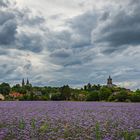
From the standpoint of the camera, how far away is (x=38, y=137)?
9008 mm

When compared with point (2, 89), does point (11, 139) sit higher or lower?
lower

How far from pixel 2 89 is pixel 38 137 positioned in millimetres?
116810

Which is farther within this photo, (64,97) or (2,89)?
(2,89)

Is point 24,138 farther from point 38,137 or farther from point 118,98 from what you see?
point 118,98

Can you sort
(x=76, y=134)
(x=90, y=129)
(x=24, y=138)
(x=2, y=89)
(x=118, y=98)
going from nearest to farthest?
(x=24, y=138)
(x=76, y=134)
(x=90, y=129)
(x=118, y=98)
(x=2, y=89)

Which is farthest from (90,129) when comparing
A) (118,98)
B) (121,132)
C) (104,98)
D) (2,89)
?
(2,89)

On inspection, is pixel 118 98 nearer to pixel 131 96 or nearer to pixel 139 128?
pixel 131 96

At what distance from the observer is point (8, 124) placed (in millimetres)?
11945

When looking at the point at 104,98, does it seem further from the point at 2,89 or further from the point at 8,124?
the point at 2,89

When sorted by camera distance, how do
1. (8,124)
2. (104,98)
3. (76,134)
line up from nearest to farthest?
(76,134) < (8,124) < (104,98)

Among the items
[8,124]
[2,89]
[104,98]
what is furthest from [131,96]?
[2,89]

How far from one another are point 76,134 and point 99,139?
1267 mm

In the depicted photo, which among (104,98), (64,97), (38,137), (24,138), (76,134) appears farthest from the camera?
(64,97)

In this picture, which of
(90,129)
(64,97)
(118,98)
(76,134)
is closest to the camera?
(76,134)
